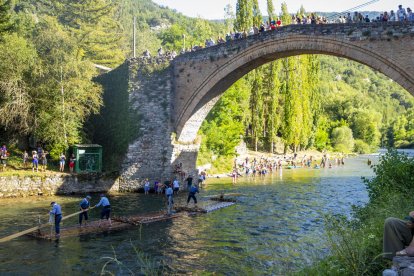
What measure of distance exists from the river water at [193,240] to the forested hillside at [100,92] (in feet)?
22.1

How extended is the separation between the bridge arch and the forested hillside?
6.66m

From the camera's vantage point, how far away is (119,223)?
60.1 ft

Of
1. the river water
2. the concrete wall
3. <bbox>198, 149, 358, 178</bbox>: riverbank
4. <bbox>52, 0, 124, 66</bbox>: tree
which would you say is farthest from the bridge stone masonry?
<bbox>52, 0, 124, 66</bbox>: tree

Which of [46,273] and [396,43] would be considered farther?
[396,43]

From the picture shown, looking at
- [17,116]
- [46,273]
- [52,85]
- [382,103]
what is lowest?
[46,273]

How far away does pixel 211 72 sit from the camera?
27172 mm

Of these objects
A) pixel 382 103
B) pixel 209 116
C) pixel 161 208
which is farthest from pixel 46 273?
pixel 382 103

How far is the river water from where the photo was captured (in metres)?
13.0

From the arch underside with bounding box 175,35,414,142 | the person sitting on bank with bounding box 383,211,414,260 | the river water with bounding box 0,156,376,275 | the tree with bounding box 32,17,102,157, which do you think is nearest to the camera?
the person sitting on bank with bounding box 383,211,414,260

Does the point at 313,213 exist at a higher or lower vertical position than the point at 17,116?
lower

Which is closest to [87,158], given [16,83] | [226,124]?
[16,83]

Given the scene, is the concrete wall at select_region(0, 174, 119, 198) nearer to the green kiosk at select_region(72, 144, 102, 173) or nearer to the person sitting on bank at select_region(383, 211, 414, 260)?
the green kiosk at select_region(72, 144, 102, 173)

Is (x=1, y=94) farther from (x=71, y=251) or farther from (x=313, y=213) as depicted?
(x=313, y=213)

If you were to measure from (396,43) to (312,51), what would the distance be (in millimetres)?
4758
